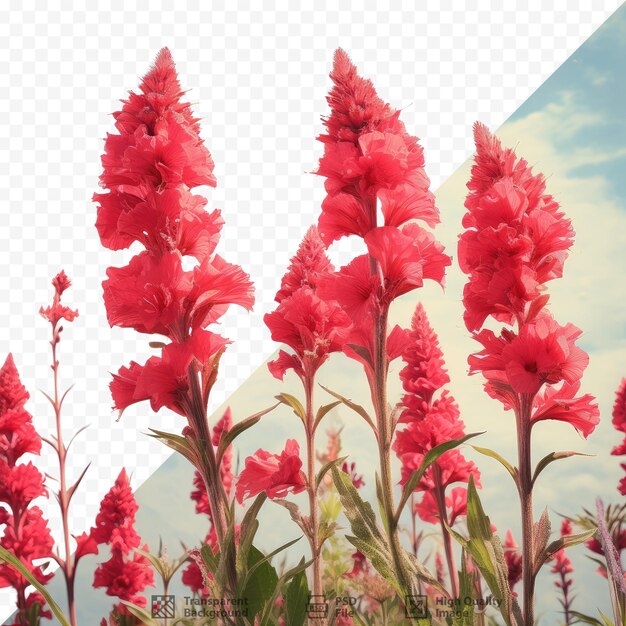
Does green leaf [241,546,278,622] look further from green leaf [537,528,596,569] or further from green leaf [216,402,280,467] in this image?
green leaf [537,528,596,569]

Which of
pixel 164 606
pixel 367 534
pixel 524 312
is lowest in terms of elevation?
pixel 164 606

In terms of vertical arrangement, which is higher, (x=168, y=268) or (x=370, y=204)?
(x=370, y=204)

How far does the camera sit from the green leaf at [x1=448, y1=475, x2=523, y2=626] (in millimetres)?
1162

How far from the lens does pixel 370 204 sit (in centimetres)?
130

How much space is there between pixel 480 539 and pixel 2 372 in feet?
6.64

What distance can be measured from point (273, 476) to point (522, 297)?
1.90 ft

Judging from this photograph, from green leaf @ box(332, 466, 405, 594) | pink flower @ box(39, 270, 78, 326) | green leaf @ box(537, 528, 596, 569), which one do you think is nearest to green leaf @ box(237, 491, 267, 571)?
green leaf @ box(332, 466, 405, 594)

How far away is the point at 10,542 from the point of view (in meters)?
2.49

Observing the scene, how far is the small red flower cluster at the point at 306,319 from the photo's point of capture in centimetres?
147

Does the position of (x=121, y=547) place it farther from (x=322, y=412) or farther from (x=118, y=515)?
(x=322, y=412)

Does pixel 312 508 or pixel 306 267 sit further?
pixel 306 267

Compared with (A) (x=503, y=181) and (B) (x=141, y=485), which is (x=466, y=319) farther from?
(B) (x=141, y=485)

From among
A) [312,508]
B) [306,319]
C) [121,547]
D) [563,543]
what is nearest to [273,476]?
[312,508]

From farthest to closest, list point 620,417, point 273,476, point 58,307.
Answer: point 58,307
point 620,417
point 273,476
